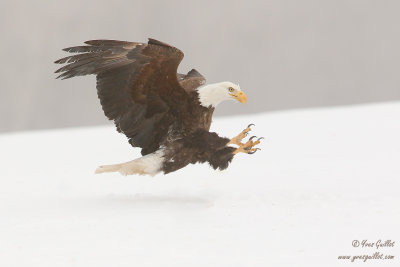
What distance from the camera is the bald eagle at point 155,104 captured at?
180 inches

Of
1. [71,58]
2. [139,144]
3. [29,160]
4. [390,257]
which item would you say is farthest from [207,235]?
[29,160]

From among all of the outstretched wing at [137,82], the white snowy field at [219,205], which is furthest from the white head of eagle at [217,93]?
the white snowy field at [219,205]

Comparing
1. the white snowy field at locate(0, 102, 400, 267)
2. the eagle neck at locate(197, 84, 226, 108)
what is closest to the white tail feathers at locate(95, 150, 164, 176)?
the white snowy field at locate(0, 102, 400, 267)

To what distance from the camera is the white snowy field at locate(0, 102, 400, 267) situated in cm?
338

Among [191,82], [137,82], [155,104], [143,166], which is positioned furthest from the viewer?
[191,82]

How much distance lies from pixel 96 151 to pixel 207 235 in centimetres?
409

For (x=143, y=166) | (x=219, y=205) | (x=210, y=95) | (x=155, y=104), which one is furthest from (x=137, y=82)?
(x=219, y=205)

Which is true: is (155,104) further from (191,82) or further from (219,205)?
(219,205)

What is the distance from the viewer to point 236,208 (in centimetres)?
436

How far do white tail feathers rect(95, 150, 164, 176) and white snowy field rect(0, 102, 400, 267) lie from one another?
0.74 feet

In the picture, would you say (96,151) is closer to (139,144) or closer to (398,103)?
(139,144)

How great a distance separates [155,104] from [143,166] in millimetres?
534

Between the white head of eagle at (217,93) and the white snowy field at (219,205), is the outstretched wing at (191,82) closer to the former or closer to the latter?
the white head of eagle at (217,93)

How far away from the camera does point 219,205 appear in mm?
4496
